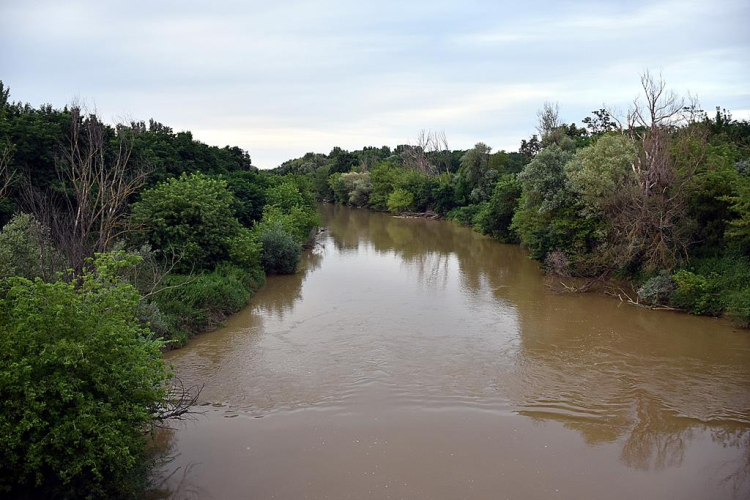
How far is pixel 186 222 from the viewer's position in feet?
65.8

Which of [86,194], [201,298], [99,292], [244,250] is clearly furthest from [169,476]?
[244,250]

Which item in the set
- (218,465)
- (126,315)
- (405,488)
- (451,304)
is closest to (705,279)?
(451,304)

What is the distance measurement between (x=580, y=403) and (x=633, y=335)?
5939 mm

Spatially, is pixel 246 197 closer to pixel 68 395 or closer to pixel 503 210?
pixel 503 210

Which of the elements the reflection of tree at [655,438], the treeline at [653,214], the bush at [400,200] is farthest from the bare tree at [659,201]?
the bush at [400,200]

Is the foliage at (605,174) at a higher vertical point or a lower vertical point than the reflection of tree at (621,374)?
higher

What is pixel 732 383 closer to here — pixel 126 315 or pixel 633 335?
pixel 633 335

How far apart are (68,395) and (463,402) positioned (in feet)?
26.4

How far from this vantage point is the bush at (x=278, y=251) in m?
25.1

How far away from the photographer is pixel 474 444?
416 inches

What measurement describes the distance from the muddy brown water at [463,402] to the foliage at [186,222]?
2684mm

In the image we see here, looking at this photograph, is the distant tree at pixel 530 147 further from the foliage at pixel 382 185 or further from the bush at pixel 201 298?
the bush at pixel 201 298

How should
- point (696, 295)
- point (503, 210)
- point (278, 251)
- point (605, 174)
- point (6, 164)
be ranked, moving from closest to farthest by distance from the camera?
1. point (6, 164)
2. point (696, 295)
3. point (605, 174)
4. point (278, 251)
5. point (503, 210)

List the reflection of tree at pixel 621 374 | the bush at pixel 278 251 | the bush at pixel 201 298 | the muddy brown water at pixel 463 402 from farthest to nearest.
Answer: the bush at pixel 278 251
the bush at pixel 201 298
the reflection of tree at pixel 621 374
the muddy brown water at pixel 463 402
